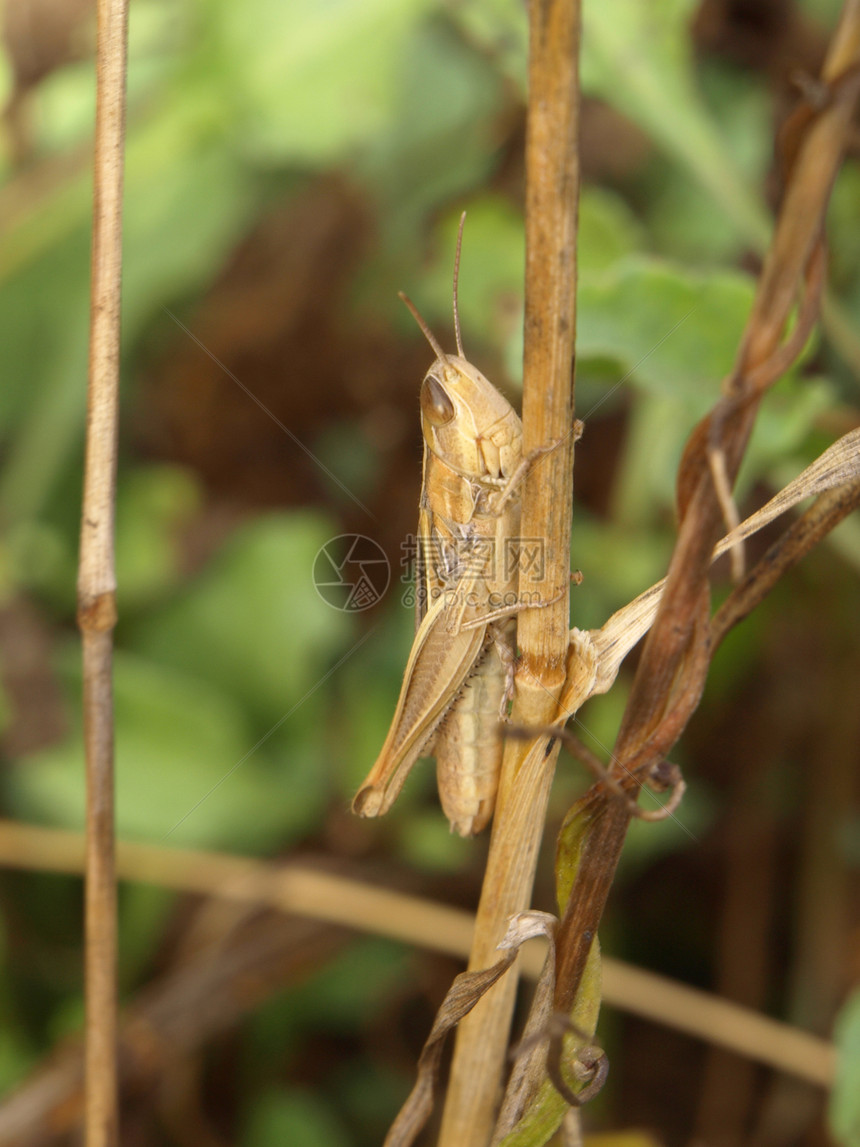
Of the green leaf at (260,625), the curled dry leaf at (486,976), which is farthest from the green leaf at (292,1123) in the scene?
the curled dry leaf at (486,976)

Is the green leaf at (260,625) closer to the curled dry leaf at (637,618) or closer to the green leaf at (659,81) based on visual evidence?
the green leaf at (659,81)

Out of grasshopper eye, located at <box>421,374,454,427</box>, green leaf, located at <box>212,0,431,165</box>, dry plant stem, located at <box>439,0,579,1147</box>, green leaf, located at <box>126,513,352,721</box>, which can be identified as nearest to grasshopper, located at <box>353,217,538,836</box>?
grasshopper eye, located at <box>421,374,454,427</box>

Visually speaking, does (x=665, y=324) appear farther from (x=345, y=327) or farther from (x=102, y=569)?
(x=345, y=327)

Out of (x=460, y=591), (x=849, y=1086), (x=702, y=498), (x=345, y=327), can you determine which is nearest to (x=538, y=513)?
(x=702, y=498)

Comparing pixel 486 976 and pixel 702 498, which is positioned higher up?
pixel 702 498

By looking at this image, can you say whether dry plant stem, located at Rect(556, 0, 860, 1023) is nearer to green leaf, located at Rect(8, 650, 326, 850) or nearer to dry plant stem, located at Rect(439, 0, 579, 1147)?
dry plant stem, located at Rect(439, 0, 579, 1147)

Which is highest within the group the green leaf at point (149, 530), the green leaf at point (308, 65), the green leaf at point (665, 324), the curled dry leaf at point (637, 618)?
the green leaf at point (308, 65)
